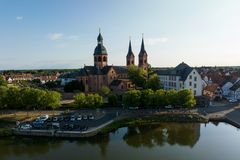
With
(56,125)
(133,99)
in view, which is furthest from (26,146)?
(133,99)

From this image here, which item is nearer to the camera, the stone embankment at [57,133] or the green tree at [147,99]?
the stone embankment at [57,133]

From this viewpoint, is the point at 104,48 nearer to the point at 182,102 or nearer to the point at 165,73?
the point at 165,73

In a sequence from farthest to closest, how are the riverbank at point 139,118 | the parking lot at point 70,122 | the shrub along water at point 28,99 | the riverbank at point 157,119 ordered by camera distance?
1. the shrub along water at point 28,99
2. the riverbank at point 157,119
3. the parking lot at point 70,122
4. the riverbank at point 139,118

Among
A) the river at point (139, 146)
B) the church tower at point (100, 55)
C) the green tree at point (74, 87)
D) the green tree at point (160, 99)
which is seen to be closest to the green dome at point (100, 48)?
the church tower at point (100, 55)

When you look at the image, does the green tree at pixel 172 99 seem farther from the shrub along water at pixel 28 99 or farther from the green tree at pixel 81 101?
the shrub along water at pixel 28 99

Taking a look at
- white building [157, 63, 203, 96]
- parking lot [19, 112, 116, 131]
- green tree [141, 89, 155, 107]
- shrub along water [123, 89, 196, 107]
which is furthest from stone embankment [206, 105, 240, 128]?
parking lot [19, 112, 116, 131]

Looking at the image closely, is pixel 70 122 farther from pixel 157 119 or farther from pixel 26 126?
pixel 157 119
